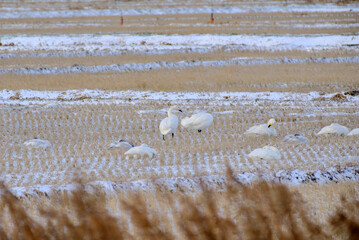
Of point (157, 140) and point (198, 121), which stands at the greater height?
point (198, 121)

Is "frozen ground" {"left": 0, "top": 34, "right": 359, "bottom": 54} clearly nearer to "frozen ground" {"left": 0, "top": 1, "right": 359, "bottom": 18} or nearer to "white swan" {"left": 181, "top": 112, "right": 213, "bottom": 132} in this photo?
"white swan" {"left": 181, "top": 112, "right": 213, "bottom": 132}

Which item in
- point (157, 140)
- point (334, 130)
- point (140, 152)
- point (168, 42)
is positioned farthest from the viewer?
point (168, 42)

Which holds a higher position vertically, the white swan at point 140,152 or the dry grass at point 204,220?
the dry grass at point 204,220

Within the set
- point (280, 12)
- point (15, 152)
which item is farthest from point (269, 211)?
point (280, 12)

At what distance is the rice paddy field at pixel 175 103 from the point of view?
298 inches

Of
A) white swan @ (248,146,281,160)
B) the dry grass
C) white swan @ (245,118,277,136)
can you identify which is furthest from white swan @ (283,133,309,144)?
the dry grass

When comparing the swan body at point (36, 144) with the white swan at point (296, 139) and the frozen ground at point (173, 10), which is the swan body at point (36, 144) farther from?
the frozen ground at point (173, 10)

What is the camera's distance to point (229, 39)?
26.5 m

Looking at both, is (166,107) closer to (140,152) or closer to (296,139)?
(296,139)

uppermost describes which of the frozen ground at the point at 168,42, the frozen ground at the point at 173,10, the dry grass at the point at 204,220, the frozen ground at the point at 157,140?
the dry grass at the point at 204,220

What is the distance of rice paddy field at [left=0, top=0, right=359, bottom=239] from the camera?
7.57 m

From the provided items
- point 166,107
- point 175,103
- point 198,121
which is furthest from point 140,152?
point 175,103

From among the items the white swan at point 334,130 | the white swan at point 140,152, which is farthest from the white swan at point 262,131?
the white swan at point 140,152

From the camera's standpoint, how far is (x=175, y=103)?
609 inches
